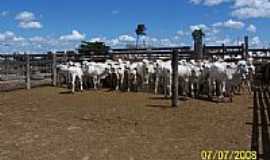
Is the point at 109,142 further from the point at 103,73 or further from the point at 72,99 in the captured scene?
the point at 103,73

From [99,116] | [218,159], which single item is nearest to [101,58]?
[99,116]

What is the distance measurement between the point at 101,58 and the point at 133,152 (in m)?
19.5

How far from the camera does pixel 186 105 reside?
1461 cm

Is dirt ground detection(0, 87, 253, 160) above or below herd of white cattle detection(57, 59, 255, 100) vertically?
below
